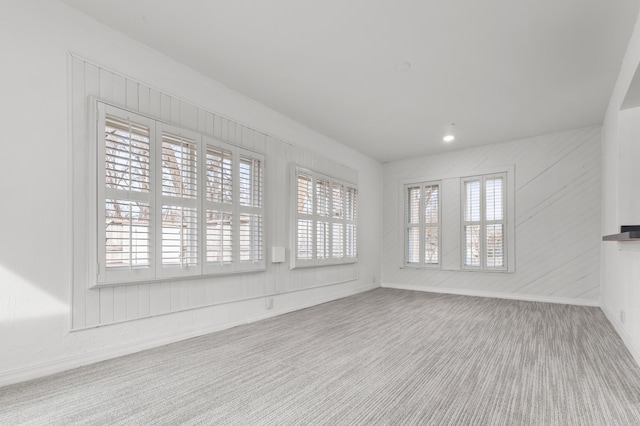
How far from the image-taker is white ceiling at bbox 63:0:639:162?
2.46 m

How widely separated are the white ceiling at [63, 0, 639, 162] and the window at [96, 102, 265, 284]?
2.59 feet

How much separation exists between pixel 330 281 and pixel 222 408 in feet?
11.4

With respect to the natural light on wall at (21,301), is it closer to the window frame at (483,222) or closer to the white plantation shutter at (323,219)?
the white plantation shutter at (323,219)

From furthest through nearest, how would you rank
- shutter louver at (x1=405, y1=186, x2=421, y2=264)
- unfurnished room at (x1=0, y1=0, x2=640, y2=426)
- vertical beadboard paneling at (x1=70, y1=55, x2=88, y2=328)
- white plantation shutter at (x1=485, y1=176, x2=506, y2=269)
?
shutter louver at (x1=405, y1=186, x2=421, y2=264) → white plantation shutter at (x1=485, y1=176, x2=506, y2=269) → vertical beadboard paneling at (x1=70, y1=55, x2=88, y2=328) → unfurnished room at (x1=0, y1=0, x2=640, y2=426)

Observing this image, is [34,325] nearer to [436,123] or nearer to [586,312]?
[436,123]

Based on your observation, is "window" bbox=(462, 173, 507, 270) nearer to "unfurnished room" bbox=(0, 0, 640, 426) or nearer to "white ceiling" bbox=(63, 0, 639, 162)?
"unfurnished room" bbox=(0, 0, 640, 426)

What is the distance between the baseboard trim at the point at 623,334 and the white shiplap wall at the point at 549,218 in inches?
31.3

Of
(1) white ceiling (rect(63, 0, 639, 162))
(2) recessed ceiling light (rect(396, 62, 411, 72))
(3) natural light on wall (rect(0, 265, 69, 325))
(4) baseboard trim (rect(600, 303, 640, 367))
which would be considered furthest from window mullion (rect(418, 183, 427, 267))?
(3) natural light on wall (rect(0, 265, 69, 325))

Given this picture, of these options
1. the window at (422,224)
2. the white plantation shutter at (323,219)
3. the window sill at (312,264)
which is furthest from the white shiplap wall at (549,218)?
the white plantation shutter at (323,219)

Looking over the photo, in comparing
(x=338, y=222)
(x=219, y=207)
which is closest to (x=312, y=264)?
(x=338, y=222)

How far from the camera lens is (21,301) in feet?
7.16

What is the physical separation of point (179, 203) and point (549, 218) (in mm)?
5381

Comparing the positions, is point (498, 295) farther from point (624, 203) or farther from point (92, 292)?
point (92, 292)

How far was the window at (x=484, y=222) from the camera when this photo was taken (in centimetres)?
565
